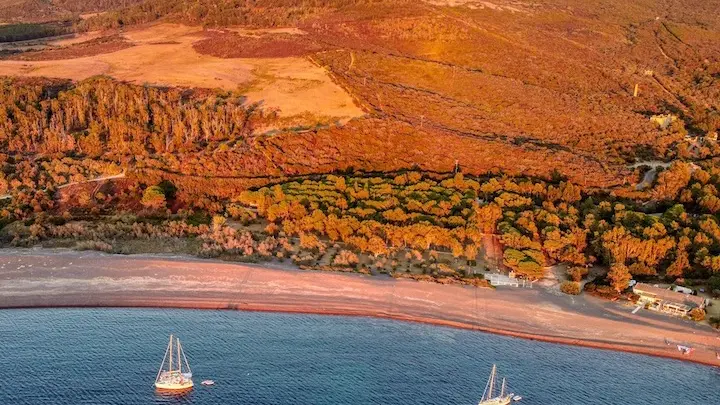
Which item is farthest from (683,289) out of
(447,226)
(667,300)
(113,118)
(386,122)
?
(113,118)

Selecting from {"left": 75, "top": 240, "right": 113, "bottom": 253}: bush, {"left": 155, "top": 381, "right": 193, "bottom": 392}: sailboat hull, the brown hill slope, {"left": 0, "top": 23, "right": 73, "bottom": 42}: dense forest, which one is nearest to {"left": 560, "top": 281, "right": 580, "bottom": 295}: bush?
the brown hill slope

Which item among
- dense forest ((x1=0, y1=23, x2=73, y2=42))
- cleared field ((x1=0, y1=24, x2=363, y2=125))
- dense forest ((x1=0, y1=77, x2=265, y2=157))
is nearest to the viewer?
dense forest ((x1=0, y1=77, x2=265, y2=157))

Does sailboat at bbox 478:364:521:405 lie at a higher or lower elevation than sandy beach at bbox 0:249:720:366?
lower

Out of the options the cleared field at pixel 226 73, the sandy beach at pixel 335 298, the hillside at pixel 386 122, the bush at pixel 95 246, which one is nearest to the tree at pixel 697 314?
the sandy beach at pixel 335 298

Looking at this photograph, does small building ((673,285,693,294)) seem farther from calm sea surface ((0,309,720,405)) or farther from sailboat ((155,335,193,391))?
sailboat ((155,335,193,391))

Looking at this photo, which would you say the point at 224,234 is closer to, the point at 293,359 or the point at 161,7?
the point at 293,359

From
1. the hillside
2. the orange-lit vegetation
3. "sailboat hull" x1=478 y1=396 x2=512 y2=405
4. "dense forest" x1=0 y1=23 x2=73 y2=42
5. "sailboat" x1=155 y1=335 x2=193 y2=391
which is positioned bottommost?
"sailboat hull" x1=478 y1=396 x2=512 y2=405

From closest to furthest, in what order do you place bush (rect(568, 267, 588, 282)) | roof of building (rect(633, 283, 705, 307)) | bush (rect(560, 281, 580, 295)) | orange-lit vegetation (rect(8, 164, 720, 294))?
roof of building (rect(633, 283, 705, 307)) < bush (rect(560, 281, 580, 295)) < bush (rect(568, 267, 588, 282)) < orange-lit vegetation (rect(8, 164, 720, 294))
